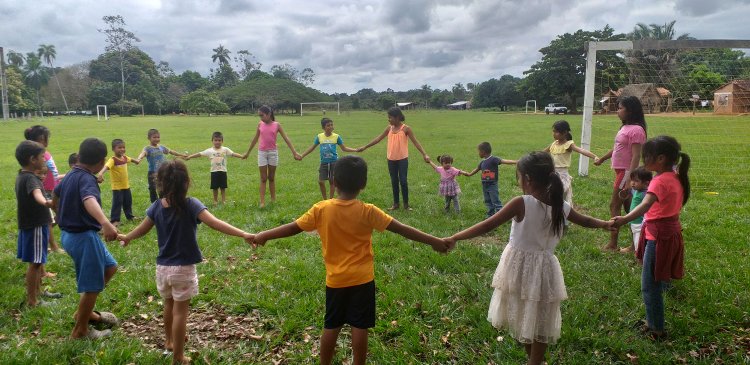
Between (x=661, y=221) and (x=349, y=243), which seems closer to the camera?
(x=349, y=243)

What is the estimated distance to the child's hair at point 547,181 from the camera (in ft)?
11.1

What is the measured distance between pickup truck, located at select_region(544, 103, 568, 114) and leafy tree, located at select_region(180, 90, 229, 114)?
2161 inches

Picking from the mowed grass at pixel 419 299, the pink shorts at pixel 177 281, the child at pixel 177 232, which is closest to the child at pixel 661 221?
the mowed grass at pixel 419 299

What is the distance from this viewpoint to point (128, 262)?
6.39 metres

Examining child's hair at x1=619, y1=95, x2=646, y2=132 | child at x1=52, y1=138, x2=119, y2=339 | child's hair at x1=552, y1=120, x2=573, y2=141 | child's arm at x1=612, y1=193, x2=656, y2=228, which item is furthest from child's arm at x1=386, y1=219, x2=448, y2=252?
child's hair at x1=552, y1=120, x2=573, y2=141

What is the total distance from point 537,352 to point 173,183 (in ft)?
10.1

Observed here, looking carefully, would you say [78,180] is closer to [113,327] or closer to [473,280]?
[113,327]

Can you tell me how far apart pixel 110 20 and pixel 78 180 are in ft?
334

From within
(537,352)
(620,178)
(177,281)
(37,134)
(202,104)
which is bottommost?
(537,352)

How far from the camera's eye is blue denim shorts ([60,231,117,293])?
4074mm

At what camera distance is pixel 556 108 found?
65.8 m

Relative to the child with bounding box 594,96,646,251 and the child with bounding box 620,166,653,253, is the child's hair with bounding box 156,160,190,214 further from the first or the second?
the child with bounding box 594,96,646,251

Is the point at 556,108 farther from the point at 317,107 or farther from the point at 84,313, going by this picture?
the point at 84,313

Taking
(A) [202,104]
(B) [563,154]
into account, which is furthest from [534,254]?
(A) [202,104]
